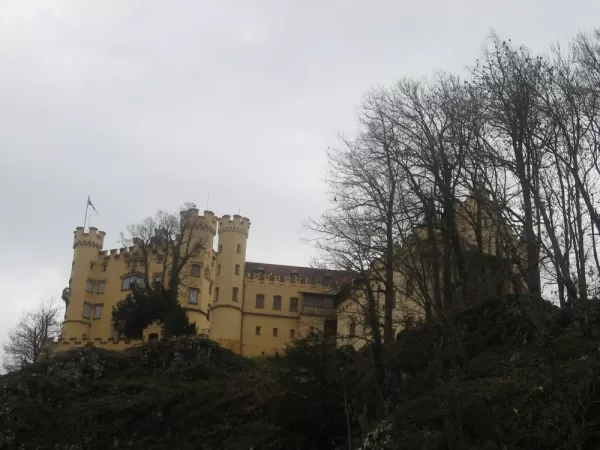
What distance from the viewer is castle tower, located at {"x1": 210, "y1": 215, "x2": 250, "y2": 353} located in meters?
63.2

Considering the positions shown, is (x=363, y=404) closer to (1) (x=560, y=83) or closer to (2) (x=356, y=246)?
(2) (x=356, y=246)

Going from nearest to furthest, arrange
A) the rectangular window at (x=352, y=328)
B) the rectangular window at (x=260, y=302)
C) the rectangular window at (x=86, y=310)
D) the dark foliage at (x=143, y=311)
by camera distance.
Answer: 1. the rectangular window at (x=352, y=328)
2. the dark foliage at (x=143, y=311)
3. the rectangular window at (x=86, y=310)
4. the rectangular window at (x=260, y=302)

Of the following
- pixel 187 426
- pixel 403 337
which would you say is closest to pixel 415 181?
pixel 403 337

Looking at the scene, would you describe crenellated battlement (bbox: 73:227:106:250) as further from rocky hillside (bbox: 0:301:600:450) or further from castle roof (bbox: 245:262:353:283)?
rocky hillside (bbox: 0:301:600:450)

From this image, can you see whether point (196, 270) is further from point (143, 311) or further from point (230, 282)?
point (143, 311)

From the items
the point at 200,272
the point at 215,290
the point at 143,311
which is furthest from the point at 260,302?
the point at 143,311

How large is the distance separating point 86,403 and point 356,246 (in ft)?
48.8

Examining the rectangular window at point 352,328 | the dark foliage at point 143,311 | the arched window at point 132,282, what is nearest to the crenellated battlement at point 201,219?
the arched window at point 132,282

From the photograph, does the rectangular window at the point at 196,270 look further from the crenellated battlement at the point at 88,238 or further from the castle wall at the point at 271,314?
the crenellated battlement at the point at 88,238

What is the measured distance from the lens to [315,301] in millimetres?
67500

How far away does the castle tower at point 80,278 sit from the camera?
5975 centimetres

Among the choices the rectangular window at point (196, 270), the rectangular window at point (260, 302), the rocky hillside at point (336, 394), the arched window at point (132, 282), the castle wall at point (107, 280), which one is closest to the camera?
the rocky hillside at point (336, 394)

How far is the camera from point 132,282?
59969 millimetres

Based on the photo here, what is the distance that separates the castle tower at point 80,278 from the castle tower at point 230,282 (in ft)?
33.8
